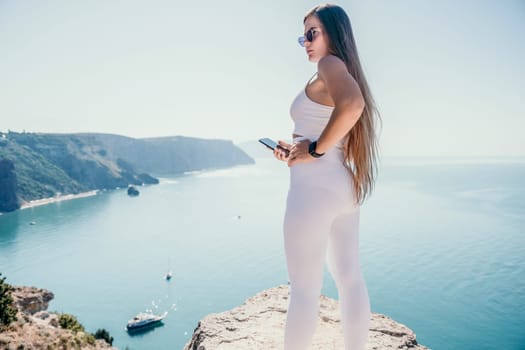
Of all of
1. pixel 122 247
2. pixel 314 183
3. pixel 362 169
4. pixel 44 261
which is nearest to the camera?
pixel 314 183

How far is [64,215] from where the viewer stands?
80.2m

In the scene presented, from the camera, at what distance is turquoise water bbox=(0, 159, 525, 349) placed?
35375 mm

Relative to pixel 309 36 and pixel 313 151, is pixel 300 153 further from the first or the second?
pixel 309 36

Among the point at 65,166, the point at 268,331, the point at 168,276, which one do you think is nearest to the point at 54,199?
the point at 65,166

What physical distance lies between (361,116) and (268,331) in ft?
8.03

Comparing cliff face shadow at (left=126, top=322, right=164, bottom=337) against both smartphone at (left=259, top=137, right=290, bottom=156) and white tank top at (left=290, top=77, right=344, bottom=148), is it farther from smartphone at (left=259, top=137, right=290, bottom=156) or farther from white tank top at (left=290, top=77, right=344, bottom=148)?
white tank top at (left=290, top=77, right=344, bottom=148)

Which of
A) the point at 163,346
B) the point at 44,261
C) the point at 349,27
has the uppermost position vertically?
the point at 349,27

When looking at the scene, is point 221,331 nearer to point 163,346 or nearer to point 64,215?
point 163,346

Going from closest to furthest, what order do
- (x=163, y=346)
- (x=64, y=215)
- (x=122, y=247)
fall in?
(x=163, y=346)
(x=122, y=247)
(x=64, y=215)

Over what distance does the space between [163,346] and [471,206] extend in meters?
67.5

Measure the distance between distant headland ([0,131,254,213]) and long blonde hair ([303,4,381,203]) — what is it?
10331cm

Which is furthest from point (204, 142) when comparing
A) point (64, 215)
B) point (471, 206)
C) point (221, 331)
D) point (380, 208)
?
point (221, 331)

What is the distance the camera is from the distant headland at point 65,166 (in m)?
90.1

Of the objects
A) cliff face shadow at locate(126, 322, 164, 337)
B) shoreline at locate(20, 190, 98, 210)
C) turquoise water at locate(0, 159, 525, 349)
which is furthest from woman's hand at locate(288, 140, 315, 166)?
shoreline at locate(20, 190, 98, 210)
